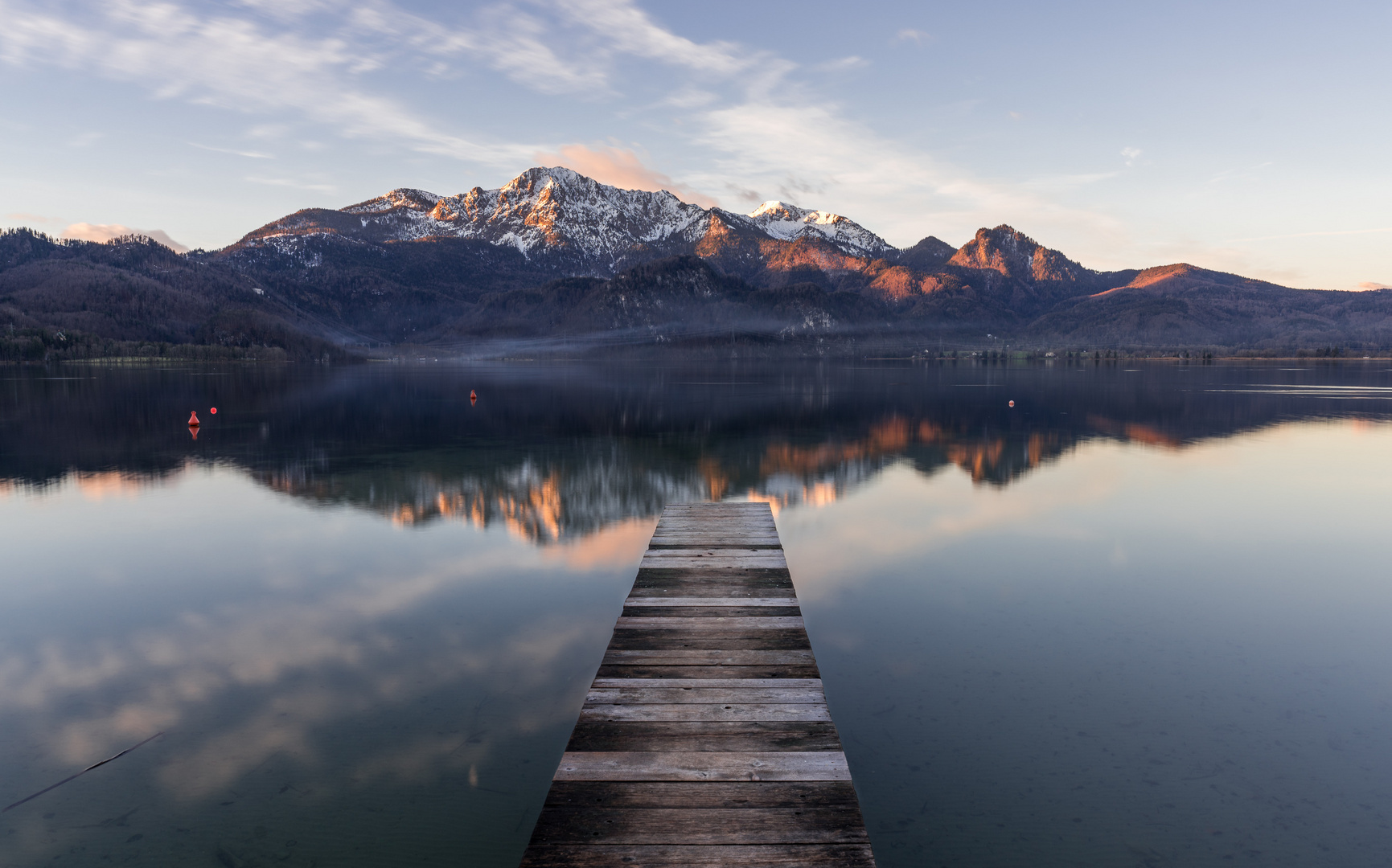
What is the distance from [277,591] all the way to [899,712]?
15.6m

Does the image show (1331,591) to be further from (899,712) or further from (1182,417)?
(1182,417)

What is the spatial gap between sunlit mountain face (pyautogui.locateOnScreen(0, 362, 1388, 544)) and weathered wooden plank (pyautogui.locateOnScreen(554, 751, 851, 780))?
15.8 m

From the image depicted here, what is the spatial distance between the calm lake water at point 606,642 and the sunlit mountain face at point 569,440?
0.58m

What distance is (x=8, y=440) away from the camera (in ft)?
156

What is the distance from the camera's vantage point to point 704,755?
890 cm

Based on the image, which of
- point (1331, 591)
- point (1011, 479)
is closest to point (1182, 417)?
point (1011, 479)

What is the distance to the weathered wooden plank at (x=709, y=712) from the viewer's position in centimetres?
986

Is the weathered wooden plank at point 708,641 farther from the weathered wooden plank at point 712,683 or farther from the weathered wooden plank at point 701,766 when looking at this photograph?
the weathered wooden plank at point 701,766

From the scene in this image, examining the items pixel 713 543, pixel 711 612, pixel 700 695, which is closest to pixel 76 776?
pixel 700 695

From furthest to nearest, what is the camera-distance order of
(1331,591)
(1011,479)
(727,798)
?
1. (1011,479)
2. (1331,591)
3. (727,798)

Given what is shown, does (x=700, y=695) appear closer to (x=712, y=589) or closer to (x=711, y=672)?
(x=711, y=672)

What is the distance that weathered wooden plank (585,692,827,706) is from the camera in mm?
10344

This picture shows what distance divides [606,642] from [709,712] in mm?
5679

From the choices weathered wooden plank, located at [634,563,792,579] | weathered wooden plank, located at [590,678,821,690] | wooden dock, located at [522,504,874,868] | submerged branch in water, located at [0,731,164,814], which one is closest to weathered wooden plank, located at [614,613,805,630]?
wooden dock, located at [522,504,874,868]
